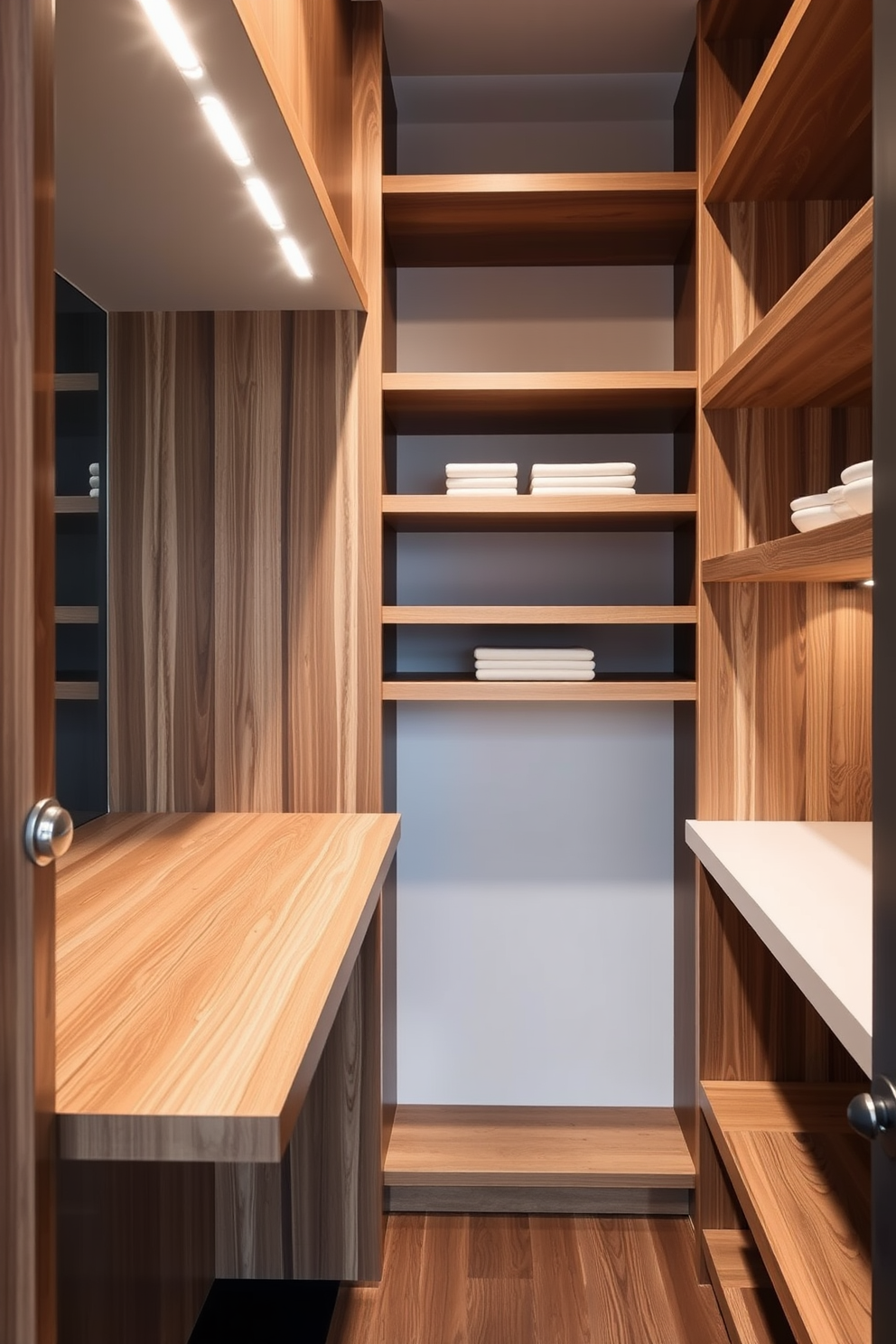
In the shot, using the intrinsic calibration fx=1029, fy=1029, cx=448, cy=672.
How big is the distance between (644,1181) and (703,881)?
0.69m

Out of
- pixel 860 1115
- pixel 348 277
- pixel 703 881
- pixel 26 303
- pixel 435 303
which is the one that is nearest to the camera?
pixel 26 303

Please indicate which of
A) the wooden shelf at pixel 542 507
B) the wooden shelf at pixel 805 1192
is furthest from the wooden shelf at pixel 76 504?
the wooden shelf at pixel 805 1192

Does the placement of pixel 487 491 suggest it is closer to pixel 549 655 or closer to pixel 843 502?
pixel 549 655

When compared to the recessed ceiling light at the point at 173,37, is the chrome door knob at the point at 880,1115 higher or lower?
lower

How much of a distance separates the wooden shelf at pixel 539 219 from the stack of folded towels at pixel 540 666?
0.96 meters

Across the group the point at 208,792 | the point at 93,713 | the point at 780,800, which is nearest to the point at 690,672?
the point at 780,800

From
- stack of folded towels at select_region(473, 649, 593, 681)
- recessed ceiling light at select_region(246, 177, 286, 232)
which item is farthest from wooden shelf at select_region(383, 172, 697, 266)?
stack of folded towels at select_region(473, 649, 593, 681)

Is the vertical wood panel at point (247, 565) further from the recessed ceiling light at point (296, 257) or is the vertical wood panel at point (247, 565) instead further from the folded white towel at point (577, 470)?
the folded white towel at point (577, 470)

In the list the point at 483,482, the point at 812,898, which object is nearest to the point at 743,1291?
the point at 812,898

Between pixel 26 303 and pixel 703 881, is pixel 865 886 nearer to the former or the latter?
pixel 703 881

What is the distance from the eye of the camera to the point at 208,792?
214 cm

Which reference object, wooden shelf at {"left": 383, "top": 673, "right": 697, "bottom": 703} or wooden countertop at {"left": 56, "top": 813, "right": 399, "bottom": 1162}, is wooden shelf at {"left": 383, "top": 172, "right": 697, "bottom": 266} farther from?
wooden countertop at {"left": 56, "top": 813, "right": 399, "bottom": 1162}

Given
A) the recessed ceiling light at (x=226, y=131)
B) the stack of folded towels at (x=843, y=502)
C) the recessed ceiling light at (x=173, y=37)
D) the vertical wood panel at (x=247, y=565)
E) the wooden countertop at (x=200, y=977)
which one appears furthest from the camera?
the vertical wood panel at (x=247, y=565)

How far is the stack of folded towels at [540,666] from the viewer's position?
7.48 ft
